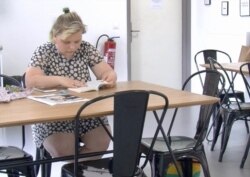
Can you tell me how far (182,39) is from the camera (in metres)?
6.80

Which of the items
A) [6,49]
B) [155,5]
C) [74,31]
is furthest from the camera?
[155,5]

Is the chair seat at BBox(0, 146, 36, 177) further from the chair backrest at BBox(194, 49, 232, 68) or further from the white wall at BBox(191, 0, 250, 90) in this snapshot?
the white wall at BBox(191, 0, 250, 90)

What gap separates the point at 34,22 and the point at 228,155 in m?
2.79

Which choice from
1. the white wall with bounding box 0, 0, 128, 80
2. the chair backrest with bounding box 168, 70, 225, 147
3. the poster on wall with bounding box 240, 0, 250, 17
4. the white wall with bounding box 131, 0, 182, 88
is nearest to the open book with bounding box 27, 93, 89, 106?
the chair backrest with bounding box 168, 70, 225, 147

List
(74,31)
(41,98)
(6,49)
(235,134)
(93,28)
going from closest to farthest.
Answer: (41,98) → (74,31) → (235,134) → (6,49) → (93,28)

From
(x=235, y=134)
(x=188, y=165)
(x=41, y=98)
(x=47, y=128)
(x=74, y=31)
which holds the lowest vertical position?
(x=235, y=134)

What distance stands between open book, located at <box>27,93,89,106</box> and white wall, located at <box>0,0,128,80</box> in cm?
270

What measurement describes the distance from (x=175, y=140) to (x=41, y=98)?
0.82 meters

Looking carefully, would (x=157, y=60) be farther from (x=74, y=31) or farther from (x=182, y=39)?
(x=74, y=31)

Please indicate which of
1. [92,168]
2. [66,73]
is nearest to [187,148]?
[92,168]

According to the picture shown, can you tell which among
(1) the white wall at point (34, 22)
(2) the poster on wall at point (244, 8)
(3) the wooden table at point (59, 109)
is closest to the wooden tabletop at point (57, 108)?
(3) the wooden table at point (59, 109)

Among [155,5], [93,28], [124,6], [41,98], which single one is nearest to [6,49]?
[93,28]

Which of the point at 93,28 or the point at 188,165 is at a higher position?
the point at 93,28

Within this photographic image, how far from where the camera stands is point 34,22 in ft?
17.9
